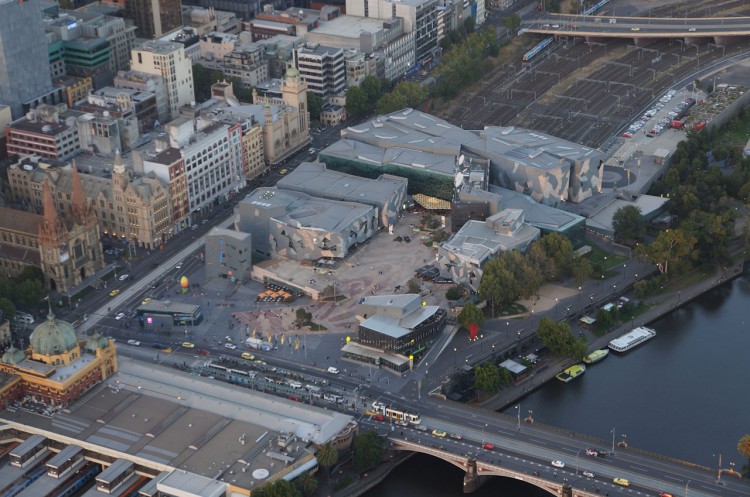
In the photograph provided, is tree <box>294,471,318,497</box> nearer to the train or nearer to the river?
the river

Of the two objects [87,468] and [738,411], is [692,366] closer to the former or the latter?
[738,411]

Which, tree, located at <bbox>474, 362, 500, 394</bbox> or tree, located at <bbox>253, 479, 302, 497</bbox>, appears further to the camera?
tree, located at <bbox>474, 362, 500, 394</bbox>

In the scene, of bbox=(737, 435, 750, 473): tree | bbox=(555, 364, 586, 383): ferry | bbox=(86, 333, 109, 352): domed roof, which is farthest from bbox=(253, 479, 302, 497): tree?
bbox=(737, 435, 750, 473): tree

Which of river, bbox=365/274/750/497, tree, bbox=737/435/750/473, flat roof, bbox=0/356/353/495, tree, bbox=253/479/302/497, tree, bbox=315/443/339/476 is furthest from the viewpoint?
river, bbox=365/274/750/497

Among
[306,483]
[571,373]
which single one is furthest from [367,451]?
[571,373]

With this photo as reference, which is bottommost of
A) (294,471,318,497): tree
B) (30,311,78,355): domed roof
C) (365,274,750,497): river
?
(365,274,750,497): river

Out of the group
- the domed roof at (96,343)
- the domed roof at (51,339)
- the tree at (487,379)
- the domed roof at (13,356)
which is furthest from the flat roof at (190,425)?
the tree at (487,379)

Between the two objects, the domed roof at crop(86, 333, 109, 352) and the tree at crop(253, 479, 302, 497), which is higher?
the domed roof at crop(86, 333, 109, 352)

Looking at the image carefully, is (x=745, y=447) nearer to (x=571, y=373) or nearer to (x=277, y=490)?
(x=571, y=373)
